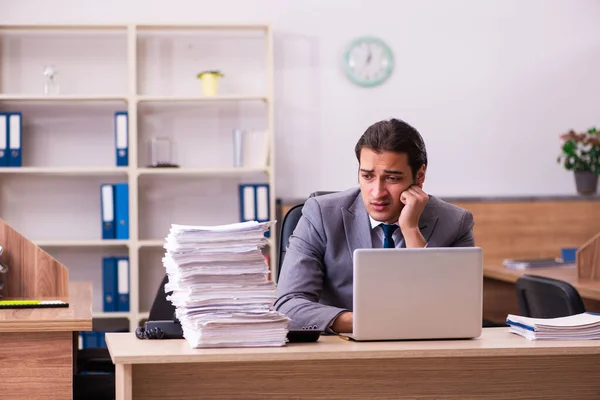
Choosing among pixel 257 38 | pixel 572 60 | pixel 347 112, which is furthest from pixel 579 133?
pixel 257 38

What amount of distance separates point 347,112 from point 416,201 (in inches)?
107

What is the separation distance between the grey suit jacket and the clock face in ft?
8.47

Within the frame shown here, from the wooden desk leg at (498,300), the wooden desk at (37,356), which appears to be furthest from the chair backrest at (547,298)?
the wooden desk leg at (498,300)

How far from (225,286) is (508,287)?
130 inches

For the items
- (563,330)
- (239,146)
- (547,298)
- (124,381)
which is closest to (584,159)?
(239,146)

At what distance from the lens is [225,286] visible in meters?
1.89

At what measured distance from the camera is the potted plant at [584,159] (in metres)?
5.06

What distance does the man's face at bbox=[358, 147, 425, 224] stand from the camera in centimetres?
250

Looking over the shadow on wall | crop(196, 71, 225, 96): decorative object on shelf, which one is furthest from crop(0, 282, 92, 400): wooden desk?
the shadow on wall

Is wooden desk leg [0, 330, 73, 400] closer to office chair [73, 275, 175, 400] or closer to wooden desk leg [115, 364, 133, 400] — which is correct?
office chair [73, 275, 175, 400]

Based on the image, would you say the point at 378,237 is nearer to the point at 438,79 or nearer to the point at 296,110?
the point at 296,110

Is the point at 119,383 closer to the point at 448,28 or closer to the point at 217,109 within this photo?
the point at 217,109

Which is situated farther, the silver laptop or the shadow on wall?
the shadow on wall

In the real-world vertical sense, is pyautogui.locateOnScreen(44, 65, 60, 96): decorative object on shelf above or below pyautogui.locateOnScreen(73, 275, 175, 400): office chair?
above
